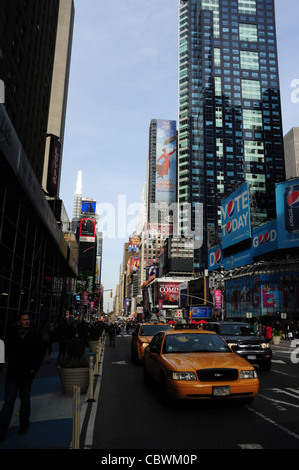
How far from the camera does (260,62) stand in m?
155

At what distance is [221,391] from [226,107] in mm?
154869

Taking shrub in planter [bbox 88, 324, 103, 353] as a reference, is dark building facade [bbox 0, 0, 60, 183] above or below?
above

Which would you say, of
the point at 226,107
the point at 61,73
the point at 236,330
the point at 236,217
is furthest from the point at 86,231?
the point at 236,330

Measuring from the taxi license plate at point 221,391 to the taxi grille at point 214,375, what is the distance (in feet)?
0.56

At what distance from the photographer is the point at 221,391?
670cm

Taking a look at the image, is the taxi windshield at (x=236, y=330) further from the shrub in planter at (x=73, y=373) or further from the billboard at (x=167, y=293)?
the billboard at (x=167, y=293)

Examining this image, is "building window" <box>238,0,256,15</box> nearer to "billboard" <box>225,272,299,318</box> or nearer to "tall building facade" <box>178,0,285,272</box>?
"tall building facade" <box>178,0,285,272</box>

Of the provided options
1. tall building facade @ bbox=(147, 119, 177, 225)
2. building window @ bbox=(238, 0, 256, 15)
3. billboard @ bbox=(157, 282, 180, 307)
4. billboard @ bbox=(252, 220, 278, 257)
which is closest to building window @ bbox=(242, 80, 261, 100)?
building window @ bbox=(238, 0, 256, 15)

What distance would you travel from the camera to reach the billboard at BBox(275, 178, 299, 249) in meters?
57.2

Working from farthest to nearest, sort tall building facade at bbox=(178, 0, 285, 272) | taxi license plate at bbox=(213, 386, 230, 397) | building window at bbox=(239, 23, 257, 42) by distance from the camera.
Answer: building window at bbox=(239, 23, 257, 42) → tall building facade at bbox=(178, 0, 285, 272) → taxi license plate at bbox=(213, 386, 230, 397)

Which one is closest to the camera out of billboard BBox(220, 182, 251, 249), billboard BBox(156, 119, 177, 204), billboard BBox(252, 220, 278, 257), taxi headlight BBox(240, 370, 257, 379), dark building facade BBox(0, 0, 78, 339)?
taxi headlight BBox(240, 370, 257, 379)

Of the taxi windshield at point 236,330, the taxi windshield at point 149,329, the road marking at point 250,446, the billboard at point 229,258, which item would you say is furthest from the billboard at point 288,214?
the road marking at point 250,446

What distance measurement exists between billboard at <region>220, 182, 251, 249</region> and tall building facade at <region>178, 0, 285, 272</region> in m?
59.0
